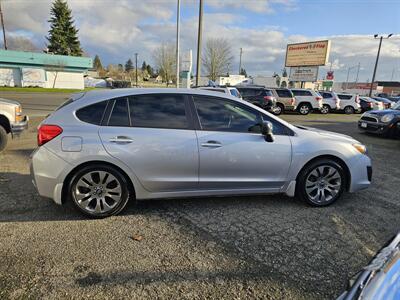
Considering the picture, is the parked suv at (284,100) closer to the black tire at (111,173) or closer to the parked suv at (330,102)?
the parked suv at (330,102)

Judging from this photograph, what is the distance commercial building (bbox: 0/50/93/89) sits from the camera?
4100cm

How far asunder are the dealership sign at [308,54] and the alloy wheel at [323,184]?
33736mm

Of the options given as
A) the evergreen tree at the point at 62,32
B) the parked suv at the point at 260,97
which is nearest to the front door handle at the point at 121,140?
the parked suv at the point at 260,97

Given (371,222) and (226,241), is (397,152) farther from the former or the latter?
(226,241)

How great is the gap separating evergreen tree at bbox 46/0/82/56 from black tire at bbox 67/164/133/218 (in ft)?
192

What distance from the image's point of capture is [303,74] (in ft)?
116

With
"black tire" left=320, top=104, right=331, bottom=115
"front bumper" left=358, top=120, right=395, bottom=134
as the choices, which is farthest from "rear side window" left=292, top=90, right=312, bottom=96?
"front bumper" left=358, top=120, right=395, bottom=134

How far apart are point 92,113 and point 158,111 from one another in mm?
794

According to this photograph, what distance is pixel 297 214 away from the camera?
151 inches

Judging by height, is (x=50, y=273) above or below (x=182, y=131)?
below

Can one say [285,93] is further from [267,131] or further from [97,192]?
A: [97,192]

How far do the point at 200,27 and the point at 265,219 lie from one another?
44.4 ft

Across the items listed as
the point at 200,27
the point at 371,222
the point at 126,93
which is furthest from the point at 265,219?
the point at 200,27

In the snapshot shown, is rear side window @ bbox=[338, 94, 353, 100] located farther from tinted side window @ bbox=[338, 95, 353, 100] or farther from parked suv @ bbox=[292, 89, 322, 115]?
parked suv @ bbox=[292, 89, 322, 115]
